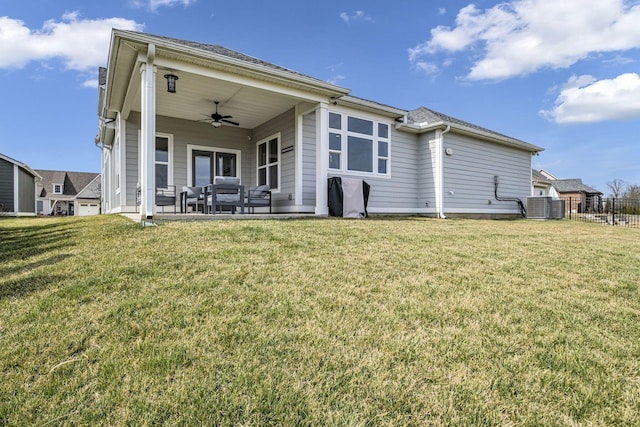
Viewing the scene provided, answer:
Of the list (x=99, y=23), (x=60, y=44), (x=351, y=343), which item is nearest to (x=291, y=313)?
(x=351, y=343)

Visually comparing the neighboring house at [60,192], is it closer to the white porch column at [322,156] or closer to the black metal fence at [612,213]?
the white porch column at [322,156]

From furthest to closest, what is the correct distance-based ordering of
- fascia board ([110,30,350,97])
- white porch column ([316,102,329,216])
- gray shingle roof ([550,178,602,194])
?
gray shingle roof ([550,178,602,194]) < white porch column ([316,102,329,216]) < fascia board ([110,30,350,97])

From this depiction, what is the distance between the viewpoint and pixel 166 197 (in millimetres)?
8109

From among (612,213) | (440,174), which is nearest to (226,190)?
(440,174)

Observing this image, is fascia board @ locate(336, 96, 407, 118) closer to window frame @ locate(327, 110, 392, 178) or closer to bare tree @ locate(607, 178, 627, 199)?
window frame @ locate(327, 110, 392, 178)

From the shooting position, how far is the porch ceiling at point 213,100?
23.4 feet

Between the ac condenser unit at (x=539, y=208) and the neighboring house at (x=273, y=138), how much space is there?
1.11m

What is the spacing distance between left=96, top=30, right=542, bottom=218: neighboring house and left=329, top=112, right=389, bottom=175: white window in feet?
0.09

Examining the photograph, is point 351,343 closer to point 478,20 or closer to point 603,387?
point 603,387

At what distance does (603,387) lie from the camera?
179 cm

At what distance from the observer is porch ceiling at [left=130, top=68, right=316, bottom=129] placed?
7.14 metres

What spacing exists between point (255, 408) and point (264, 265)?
6.24 ft

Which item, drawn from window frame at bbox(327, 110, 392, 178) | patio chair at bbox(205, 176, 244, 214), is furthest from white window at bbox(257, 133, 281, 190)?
patio chair at bbox(205, 176, 244, 214)

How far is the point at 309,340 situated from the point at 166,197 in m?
7.12
